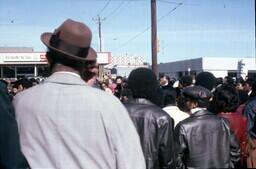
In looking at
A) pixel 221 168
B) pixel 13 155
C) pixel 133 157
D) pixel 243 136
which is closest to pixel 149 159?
pixel 221 168

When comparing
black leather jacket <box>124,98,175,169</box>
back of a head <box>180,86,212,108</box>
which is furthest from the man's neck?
back of a head <box>180,86,212,108</box>

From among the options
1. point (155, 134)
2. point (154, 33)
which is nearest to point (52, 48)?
point (155, 134)

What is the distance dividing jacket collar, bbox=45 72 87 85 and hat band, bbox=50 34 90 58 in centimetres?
12

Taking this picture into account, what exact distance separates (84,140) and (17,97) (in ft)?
1.52

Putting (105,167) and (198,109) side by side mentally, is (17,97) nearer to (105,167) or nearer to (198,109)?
(105,167)

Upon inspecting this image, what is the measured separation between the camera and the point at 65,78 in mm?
2592

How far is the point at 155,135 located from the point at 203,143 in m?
0.44

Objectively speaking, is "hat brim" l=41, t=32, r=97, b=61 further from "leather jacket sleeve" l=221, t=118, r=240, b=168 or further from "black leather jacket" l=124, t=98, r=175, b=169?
"leather jacket sleeve" l=221, t=118, r=240, b=168

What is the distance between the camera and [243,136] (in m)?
5.13

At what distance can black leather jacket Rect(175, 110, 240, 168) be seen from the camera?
4.41m

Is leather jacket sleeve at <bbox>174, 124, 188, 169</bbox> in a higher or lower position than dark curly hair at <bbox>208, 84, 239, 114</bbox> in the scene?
lower

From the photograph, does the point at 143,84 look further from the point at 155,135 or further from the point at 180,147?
the point at 180,147

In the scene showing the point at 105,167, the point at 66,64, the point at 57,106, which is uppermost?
the point at 66,64

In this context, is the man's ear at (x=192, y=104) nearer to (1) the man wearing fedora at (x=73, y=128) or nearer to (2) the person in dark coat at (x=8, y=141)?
(1) the man wearing fedora at (x=73, y=128)
